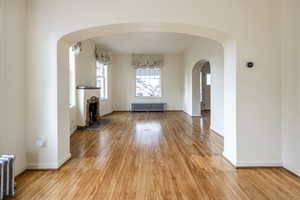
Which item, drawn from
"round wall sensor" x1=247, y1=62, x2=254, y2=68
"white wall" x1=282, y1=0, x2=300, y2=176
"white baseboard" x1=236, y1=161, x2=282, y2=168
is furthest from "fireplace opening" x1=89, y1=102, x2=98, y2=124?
"white wall" x1=282, y1=0, x2=300, y2=176

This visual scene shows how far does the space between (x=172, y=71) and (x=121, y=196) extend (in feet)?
30.6

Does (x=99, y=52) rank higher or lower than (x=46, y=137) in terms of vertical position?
higher

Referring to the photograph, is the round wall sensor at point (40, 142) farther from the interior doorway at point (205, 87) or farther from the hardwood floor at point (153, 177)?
the interior doorway at point (205, 87)

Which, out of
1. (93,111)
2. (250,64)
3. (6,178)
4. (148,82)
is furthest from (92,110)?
(250,64)

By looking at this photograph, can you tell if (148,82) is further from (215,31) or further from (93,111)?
(215,31)

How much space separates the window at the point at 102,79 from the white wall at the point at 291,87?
708 cm

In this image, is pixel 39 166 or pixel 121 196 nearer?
pixel 121 196

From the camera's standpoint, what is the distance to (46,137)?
315 centimetres

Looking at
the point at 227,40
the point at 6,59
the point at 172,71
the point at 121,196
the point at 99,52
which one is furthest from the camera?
the point at 172,71

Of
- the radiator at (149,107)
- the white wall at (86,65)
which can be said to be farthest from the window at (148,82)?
the white wall at (86,65)

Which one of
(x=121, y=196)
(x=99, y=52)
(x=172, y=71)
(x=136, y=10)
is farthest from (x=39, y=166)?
(x=172, y=71)

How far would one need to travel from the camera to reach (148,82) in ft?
37.0

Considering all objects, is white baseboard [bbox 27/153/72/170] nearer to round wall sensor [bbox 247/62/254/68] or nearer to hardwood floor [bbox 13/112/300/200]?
hardwood floor [bbox 13/112/300/200]

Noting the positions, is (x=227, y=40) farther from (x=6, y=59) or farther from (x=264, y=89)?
(x=6, y=59)
